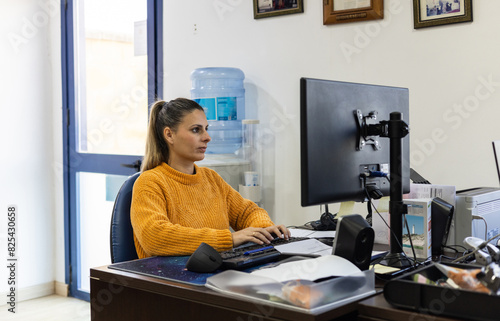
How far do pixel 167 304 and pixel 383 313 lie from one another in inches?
20.2

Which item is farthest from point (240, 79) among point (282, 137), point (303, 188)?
point (303, 188)

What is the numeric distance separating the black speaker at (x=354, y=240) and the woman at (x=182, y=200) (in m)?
0.38

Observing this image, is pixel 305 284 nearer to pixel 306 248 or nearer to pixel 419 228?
pixel 306 248

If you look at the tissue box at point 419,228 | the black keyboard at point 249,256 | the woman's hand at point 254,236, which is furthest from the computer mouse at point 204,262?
the tissue box at point 419,228

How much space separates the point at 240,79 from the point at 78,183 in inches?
63.0

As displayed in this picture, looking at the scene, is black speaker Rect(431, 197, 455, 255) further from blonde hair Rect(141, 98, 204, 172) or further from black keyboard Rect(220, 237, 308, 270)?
blonde hair Rect(141, 98, 204, 172)

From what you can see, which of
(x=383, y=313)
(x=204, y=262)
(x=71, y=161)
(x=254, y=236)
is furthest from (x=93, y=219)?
(x=383, y=313)

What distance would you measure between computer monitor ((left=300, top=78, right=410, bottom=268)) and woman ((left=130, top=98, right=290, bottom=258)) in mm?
349

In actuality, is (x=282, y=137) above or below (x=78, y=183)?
above

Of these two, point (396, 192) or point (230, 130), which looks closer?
point (396, 192)

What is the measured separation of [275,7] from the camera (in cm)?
296

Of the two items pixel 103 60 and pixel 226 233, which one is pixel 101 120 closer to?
pixel 103 60

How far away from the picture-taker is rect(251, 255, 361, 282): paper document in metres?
1.21

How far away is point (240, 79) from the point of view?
10.2ft
